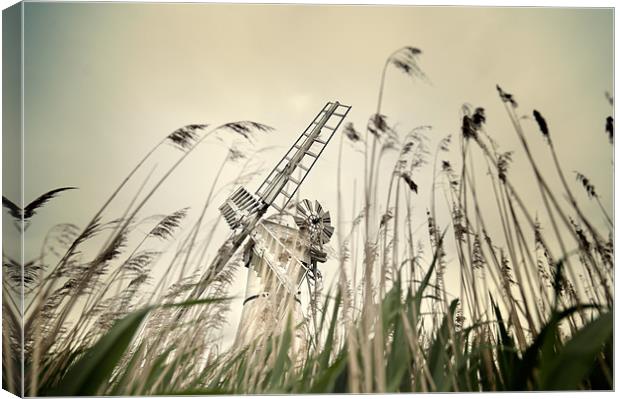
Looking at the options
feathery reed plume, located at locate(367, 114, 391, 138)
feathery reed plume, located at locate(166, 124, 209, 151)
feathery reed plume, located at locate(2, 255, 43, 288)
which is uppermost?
feathery reed plume, located at locate(367, 114, 391, 138)

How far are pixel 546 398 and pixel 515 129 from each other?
2.42 metres

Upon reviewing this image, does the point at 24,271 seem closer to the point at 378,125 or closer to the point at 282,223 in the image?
the point at 282,223

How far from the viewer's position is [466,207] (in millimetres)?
4027

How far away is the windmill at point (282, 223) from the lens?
407 cm

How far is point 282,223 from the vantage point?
4.19 m

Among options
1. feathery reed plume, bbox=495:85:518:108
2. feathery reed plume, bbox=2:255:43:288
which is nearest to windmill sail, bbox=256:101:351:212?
feathery reed plume, bbox=495:85:518:108

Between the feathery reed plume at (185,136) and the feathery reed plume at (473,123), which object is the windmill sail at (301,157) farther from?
the feathery reed plume at (473,123)

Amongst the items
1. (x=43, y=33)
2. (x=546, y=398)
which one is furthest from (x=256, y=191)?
(x=546, y=398)

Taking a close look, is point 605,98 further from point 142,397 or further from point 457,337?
point 142,397

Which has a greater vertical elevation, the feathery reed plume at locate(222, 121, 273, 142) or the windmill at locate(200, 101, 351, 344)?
the feathery reed plume at locate(222, 121, 273, 142)

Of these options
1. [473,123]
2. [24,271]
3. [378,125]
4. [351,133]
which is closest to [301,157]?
[351,133]

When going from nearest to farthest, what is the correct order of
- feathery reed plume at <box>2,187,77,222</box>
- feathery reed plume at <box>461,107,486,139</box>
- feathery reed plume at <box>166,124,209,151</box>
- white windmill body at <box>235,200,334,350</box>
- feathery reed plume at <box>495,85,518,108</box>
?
1. feathery reed plume at <box>2,187,77,222</box>
2. white windmill body at <box>235,200,334,350</box>
3. feathery reed plume at <box>461,107,486,139</box>
4. feathery reed plume at <box>166,124,209,151</box>
5. feathery reed plume at <box>495,85,518,108</box>

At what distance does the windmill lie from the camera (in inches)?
160

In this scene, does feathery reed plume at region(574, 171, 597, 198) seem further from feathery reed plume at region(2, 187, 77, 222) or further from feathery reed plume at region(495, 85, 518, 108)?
feathery reed plume at region(2, 187, 77, 222)
